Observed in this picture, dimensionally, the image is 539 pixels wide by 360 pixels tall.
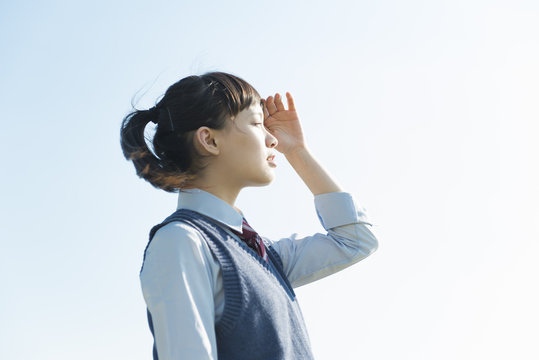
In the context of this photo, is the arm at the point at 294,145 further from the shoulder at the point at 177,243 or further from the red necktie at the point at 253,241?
the shoulder at the point at 177,243

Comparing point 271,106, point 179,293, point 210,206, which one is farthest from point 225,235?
point 271,106

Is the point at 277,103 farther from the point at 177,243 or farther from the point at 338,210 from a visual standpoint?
the point at 177,243

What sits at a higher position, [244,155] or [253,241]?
[244,155]

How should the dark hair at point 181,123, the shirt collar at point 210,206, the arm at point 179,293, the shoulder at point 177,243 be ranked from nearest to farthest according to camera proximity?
the arm at point 179,293, the shoulder at point 177,243, the shirt collar at point 210,206, the dark hair at point 181,123

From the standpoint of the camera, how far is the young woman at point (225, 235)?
1.58 meters

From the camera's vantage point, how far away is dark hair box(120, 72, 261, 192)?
1985 millimetres

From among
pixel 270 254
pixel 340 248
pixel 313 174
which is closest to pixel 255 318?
pixel 270 254

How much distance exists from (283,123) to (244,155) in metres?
0.47

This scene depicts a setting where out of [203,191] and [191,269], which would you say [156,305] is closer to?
[191,269]

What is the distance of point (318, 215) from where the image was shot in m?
2.22

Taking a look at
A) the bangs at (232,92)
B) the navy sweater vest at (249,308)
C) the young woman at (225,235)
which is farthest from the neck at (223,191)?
the bangs at (232,92)

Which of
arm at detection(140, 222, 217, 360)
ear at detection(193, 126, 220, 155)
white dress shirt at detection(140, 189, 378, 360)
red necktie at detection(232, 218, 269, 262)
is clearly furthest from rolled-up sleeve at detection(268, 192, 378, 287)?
arm at detection(140, 222, 217, 360)

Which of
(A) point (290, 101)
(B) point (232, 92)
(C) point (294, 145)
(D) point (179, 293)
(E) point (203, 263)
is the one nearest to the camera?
(D) point (179, 293)

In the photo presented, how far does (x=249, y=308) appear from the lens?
1676mm
